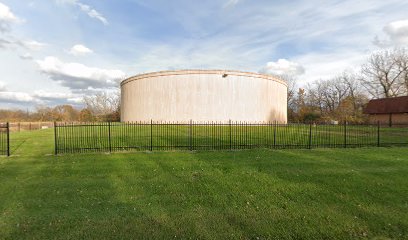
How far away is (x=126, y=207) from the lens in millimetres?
5938

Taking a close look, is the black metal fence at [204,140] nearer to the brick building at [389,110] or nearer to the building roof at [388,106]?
the brick building at [389,110]

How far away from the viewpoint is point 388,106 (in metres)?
45.0

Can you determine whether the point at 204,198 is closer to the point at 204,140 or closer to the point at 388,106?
the point at 204,140

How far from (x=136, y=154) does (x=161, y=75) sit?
29.3 m

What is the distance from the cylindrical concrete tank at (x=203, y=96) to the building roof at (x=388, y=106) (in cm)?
2007

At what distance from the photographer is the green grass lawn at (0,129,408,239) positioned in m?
4.89

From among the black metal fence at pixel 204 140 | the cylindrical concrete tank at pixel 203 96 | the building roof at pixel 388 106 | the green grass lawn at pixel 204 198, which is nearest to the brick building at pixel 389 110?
the building roof at pixel 388 106

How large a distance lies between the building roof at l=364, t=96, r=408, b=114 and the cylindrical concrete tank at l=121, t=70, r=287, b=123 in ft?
65.8

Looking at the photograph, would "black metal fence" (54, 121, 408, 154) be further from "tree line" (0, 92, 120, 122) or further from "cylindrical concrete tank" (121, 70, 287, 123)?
"tree line" (0, 92, 120, 122)

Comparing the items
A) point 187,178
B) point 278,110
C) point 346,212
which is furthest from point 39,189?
point 278,110

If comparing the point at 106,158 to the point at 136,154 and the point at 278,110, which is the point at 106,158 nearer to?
the point at 136,154

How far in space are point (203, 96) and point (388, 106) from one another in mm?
30690

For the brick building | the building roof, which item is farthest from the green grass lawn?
the building roof

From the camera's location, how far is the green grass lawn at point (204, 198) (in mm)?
4891
